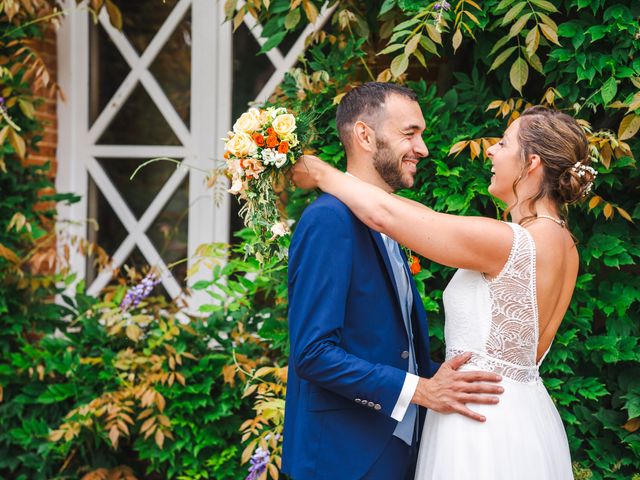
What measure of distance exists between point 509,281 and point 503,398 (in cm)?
38

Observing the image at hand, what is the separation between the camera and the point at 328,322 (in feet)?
6.52

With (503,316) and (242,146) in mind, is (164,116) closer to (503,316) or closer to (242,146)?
(242,146)

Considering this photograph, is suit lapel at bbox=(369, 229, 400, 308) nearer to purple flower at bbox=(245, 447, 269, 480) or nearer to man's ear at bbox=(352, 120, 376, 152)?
man's ear at bbox=(352, 120, 376, 152)

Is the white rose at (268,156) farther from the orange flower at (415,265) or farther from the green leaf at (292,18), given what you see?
the green leaf at (292,18)

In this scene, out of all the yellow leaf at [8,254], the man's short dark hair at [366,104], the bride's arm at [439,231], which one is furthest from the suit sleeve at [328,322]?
the yellow leaf at [8,254]

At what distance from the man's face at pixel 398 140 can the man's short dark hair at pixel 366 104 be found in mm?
25

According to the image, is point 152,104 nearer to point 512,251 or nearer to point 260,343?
point 260,343

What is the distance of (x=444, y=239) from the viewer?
204cm

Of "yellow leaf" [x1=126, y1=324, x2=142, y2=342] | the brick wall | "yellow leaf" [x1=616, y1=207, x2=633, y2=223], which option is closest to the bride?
"yellow leaf" [x1=616, y1=207, x2=633, y2=223]

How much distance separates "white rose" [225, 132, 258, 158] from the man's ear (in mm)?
412

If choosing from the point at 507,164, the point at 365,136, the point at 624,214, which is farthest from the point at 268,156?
the point at 624,214

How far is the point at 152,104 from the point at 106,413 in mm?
2024

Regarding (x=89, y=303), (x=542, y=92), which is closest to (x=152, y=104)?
(x=89, y=303)

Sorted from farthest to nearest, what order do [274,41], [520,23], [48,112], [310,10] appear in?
1. [48,112]
2. [274,41]
3. [310,10]
4. [520,23]
